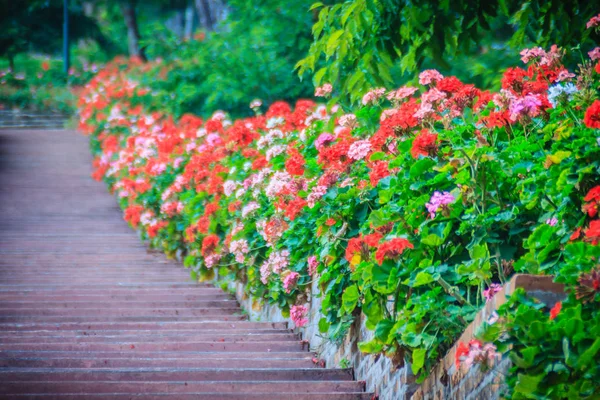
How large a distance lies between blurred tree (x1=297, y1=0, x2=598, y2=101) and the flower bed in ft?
1.80

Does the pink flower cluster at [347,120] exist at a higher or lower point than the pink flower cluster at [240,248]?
higher

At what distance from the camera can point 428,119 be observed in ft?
14.5

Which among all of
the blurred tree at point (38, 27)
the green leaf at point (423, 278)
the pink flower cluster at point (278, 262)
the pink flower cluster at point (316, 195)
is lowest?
the blurred tree at point (38, 27)

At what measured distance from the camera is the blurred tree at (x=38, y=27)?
27438 mm

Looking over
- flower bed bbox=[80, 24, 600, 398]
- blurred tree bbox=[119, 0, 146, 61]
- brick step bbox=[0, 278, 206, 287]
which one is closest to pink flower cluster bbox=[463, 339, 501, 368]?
flower bed bbox=[80, 24, 600, 398]

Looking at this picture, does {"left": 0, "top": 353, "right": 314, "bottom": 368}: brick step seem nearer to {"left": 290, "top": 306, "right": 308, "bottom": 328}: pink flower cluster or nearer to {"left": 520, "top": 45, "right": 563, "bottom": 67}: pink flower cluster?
{"left": 290, "top": 306, "right": 308, "bottom": 328}: pink flower cluster

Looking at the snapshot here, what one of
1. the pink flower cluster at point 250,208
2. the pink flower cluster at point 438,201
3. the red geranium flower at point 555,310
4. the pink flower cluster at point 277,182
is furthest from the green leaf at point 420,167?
the pink flower cluster at point 250,208

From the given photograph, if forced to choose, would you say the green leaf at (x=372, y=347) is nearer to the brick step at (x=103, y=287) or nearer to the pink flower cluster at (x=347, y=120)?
the pink flower cluster at (x=347, y=120)

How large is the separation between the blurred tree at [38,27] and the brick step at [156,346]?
2355 centimetres

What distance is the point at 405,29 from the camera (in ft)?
22.1

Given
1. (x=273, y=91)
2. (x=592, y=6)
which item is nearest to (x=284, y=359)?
(x=592, y=6)

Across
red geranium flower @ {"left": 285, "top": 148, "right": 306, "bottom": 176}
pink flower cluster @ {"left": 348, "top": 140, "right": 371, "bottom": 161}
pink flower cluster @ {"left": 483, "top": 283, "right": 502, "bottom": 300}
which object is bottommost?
red geranium flower @ {"left": 285, "top": 148, "right": 306, "bottom": 176}

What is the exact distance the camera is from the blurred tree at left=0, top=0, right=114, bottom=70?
90.0ft

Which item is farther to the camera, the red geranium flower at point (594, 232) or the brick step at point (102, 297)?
the brick step at point (102, 297)
